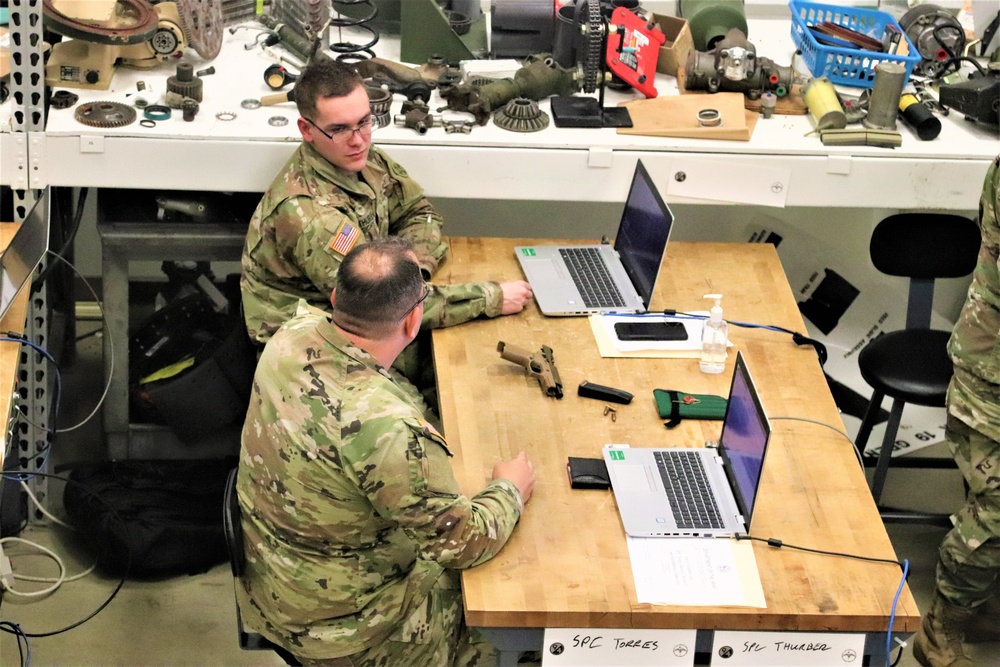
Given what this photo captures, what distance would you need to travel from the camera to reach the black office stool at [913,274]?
11.6ft

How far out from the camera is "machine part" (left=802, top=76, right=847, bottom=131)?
12.3ft

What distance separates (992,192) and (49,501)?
109 inches

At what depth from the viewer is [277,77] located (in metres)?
3.80

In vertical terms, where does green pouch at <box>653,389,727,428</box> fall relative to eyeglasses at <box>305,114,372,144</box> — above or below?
below

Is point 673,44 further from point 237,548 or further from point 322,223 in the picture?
point 237,548

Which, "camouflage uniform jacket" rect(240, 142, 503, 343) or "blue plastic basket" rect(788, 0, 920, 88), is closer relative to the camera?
"camouflage uniform jacket" rect(240, 142, 503, 343)

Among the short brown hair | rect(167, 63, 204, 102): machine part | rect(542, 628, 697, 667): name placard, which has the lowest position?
rect(542, 628, 697, 667): name placard

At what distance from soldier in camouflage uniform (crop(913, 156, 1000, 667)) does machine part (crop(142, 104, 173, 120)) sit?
228cm

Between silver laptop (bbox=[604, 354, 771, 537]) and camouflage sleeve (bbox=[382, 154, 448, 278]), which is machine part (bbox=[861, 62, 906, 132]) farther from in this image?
silver laptop (bbox=[604, 354, 771, 537])

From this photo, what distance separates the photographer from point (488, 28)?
171 inches

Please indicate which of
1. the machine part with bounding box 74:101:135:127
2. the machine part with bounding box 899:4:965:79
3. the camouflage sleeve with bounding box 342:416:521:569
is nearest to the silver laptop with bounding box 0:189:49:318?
the machine part with bounding box 74:101:135:127

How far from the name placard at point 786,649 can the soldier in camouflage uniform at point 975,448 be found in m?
0.83

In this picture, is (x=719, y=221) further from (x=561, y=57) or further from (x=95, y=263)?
(x=95, y=263)

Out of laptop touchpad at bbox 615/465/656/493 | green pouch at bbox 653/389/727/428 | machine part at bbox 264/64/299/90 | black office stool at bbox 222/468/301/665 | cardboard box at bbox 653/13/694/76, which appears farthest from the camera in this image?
cardboard box at bbox 653/13/694/76
